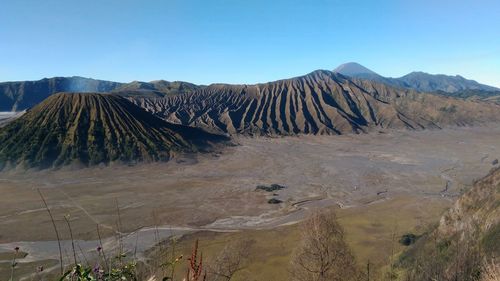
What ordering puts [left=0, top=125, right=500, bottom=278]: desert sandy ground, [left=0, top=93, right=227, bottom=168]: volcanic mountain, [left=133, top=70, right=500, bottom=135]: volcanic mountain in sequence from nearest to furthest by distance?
[left=0, top=125, right=500, bottom=278]: desert sandy ground, [left=0, top=93, right=227, bottom=168]: volcanic mountain, [left=133, top=70, right=500, bottom=135]: volcanic mountain

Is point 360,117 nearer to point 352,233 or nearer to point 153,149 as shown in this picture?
point 153,149

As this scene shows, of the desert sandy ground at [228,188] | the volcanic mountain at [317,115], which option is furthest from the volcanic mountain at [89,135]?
the volcanic mountain at [317,115]

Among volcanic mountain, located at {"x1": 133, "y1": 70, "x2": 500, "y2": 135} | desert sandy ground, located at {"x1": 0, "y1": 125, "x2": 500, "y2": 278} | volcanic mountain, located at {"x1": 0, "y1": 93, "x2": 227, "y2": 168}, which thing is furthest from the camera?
volcanic mountain, located at {"x1": 133, "y1": 70, "x2": 500, "y2": 135}

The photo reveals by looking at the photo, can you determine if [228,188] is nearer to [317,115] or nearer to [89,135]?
[89,135]

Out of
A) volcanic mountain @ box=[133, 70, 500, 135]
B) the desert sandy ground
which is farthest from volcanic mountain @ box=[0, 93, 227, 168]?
volcanic mountain @ box=[133, 70, 500, 135]

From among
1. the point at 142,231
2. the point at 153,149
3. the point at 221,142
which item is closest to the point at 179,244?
the point at 142,231

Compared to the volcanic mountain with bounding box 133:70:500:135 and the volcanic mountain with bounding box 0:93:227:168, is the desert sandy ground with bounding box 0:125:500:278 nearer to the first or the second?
the volcanic mountain with bounding box 0:93:227:168

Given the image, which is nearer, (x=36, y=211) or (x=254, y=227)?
(x=254, y=227)
